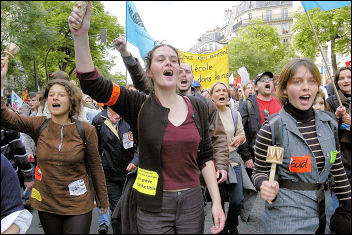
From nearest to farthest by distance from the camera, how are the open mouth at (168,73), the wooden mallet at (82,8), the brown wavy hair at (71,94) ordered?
the wooden mallet at (82,8) < the open mouth at (168,73) < the brown wavy hair at (71,94)

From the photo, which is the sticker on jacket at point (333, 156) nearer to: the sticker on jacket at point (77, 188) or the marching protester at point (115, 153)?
the sticker on jacket at point (77, 188)

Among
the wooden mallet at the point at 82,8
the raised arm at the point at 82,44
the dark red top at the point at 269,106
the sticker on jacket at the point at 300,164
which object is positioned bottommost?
the sticker on jacket at the point at 300,164

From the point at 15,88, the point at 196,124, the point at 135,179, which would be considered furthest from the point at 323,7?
the point at 15,88

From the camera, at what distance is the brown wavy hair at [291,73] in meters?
2.29

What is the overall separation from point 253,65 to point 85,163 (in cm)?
4315

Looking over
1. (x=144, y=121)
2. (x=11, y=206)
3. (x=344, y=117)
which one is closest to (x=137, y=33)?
(x=344, y=117)

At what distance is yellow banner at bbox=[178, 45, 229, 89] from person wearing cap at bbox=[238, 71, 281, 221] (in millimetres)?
2311

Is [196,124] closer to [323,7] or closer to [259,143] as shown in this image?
[259,143]

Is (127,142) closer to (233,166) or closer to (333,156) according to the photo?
(233,166)

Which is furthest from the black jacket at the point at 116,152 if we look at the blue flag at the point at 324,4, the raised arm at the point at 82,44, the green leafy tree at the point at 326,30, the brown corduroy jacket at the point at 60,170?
the green leafy tree at the point at 326,30

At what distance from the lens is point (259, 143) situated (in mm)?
2256

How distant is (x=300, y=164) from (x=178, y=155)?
811 millimetres

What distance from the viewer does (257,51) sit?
44.7 metres

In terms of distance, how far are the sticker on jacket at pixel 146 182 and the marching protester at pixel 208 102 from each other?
768 millimetres
